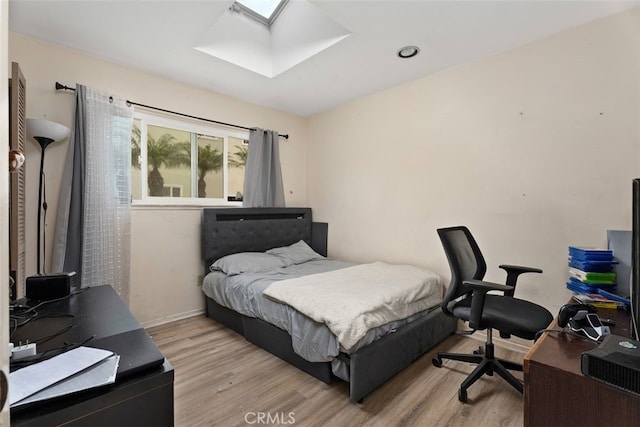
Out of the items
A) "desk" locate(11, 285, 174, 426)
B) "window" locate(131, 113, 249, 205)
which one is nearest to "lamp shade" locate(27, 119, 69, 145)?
"window" locate(131, 113, 249, 205)

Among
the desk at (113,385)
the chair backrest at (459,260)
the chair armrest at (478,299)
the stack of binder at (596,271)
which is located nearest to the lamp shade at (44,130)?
the desk at (113,385)

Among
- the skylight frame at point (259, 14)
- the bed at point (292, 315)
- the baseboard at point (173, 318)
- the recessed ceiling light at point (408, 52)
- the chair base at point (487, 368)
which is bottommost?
the baseboard at point (173, 318)

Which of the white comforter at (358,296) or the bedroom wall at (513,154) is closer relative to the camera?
the white comforter at (358,296)

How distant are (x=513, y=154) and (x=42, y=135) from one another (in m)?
3.72

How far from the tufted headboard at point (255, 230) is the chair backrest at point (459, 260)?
206 cm

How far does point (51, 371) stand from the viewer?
0.86m

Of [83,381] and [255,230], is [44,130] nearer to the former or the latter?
[255,230]

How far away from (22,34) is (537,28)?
3.97 m

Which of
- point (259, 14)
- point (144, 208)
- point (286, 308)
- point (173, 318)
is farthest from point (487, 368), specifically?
point (259, 14)

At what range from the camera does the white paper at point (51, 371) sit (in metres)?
0.77

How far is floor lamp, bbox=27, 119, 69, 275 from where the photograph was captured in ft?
6.78

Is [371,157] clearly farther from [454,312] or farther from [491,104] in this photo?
[454,312]

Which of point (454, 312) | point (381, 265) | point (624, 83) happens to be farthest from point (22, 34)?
point (624, 83)

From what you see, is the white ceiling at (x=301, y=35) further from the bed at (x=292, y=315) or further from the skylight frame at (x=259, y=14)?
the bed at (x=292, y=315)
